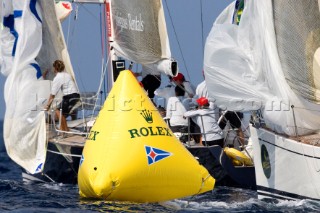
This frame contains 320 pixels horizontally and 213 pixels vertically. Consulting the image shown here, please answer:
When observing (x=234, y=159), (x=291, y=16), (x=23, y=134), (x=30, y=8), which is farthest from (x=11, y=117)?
(x=291, y=16)

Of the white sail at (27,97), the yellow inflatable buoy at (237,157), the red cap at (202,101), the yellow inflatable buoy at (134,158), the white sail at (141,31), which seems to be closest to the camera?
the yellow inflatable buoy at (134,158)

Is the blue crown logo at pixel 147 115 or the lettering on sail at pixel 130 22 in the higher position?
the lettering on sail at pixel 130 22

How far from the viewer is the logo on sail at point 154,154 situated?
17000mm

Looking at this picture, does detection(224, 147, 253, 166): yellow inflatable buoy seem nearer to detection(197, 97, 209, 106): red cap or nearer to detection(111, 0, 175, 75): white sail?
detection(197, 97, 209, 106): red cap

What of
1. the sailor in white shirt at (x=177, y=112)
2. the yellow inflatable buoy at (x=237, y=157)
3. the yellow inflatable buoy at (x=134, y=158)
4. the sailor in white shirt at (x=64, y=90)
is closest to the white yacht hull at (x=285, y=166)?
the yellow inflatable buoy at (x=134, y=158)

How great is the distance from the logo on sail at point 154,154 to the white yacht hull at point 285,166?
1671 millimetres

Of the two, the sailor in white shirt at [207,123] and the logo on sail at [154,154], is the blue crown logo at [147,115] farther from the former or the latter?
the sailor in white shirt at [207,123]

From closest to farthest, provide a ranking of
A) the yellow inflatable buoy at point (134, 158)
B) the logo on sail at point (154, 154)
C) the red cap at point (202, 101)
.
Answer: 1. the yellow inflatable buoy at point (134, 158)
2. the logo on sail at point (154, 154)
3. the red cap at point (202, 101)

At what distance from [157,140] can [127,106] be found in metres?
0.72

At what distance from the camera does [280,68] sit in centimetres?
1752

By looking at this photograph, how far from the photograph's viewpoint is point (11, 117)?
2180cm

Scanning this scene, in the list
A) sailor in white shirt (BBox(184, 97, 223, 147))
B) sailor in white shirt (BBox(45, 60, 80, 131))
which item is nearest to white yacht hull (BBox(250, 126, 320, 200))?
sailor in white shirt (BBox(184, 97, 223, 147))

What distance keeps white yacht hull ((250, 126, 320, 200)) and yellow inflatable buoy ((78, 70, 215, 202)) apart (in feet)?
3.05

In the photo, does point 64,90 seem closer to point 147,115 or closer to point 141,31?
point 141,31
